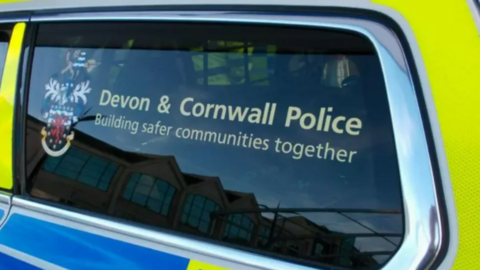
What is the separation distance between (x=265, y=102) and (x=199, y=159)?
244mm

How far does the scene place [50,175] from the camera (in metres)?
1.72

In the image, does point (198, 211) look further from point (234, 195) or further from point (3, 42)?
point (3, 42)

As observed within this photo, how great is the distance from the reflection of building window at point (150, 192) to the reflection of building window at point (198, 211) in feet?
0.20

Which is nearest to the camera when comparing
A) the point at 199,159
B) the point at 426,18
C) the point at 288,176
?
the point at 426,18

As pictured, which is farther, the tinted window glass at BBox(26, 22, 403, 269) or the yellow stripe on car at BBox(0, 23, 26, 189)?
the yellow stripe on car at BBox(0, 23, 26, 189)

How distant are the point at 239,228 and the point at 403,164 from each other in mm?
439

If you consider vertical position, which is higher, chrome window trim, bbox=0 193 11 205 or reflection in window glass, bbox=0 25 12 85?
reflection in window glass, bbox=0 25 12 85

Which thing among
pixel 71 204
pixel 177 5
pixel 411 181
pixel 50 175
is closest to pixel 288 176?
pixel 411 181

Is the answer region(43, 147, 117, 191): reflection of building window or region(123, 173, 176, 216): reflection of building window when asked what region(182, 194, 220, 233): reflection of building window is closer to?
region(123, 173, 176, 216): reflection of building window

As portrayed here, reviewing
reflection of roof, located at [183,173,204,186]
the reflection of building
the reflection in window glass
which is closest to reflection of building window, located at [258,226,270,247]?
the reflection of building

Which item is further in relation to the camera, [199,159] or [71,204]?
[71,204]

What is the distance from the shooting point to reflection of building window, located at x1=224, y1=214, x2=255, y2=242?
130 cm

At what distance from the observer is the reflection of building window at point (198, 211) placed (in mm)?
1364

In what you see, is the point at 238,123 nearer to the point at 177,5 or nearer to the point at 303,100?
the point at 303,100
